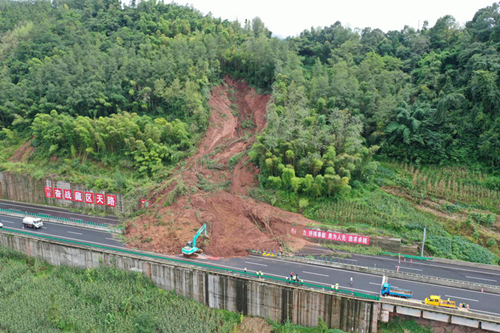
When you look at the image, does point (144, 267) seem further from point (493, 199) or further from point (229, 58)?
point (229, 58)

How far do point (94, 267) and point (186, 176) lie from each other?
1190cm

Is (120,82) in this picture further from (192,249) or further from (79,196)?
(192,249)

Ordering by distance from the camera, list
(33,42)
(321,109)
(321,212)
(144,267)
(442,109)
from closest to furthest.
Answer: (144,267) < (321,212) < (442,109) < (321,109) < (33,42)

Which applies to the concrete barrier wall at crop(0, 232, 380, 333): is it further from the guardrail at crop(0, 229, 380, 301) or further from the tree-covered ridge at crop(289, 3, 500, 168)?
the tree-covered ridge at crop(289, 3, 500, 168)

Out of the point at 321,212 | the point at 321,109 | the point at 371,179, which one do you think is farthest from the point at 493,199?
the point at 321,109

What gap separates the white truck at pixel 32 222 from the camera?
32.8m

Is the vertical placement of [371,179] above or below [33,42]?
below

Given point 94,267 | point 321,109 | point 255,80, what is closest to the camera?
point 94,267

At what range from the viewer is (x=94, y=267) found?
91.4 ft

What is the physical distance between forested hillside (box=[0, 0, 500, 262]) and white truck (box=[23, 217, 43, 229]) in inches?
245

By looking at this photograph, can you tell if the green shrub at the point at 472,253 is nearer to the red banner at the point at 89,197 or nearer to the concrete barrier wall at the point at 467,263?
the concrete barrier wall at the point at 467,263

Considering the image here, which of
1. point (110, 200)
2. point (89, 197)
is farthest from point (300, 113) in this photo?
point (89, 197)

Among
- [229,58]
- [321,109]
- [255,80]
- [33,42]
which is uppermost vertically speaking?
[33,42]

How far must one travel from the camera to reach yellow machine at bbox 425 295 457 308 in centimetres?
1977
